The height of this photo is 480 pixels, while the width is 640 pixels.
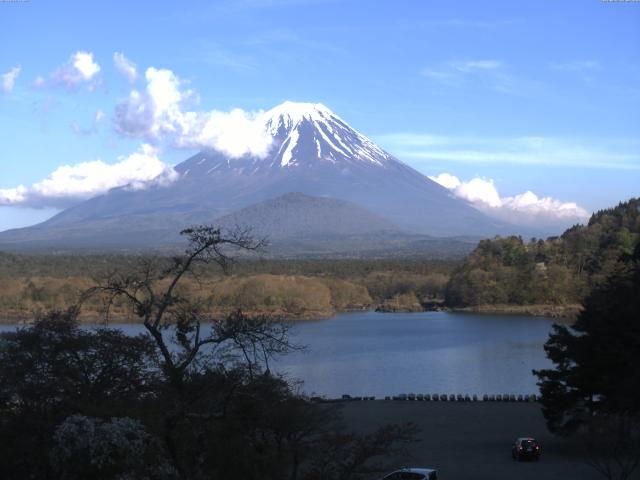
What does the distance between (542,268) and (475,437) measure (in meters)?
51.9

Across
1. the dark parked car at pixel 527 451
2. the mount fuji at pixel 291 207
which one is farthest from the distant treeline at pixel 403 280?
the mount fuji at pixel 291 207

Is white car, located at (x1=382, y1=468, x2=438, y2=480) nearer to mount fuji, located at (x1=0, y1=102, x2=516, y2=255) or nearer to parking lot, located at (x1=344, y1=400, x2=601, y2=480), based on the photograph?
parking lot, located at (x1=344, y1=400, x2=601, y2=480)

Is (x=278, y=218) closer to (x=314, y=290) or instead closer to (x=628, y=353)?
(x=314, y=290)

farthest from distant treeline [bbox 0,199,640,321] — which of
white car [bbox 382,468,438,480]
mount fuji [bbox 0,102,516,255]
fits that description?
mount fuji [bbox 0,102,516,255]

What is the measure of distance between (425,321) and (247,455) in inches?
1884

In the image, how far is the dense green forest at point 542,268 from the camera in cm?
6272

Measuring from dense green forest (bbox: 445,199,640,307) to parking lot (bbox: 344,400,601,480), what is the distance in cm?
4044

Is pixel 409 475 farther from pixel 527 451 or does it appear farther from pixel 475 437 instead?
pixel 475 437

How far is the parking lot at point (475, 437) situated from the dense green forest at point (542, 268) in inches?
1592

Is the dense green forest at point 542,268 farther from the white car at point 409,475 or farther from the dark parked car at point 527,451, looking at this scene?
the white car at point 409,475

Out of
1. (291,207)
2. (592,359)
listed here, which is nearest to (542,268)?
(592,359)

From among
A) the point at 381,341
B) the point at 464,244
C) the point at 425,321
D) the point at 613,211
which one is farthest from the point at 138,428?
the point at 464,244

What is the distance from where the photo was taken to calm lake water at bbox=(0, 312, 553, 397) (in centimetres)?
2658

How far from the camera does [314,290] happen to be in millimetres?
62844
